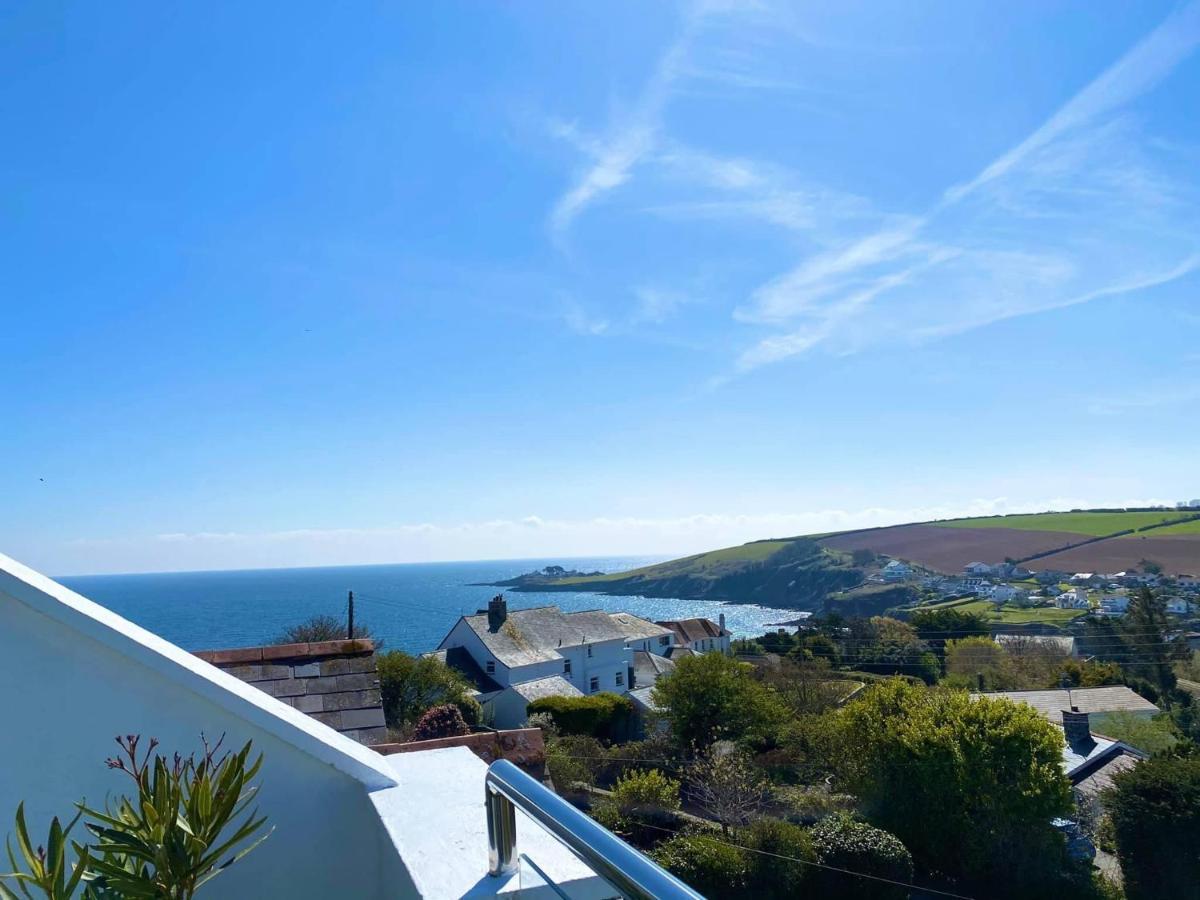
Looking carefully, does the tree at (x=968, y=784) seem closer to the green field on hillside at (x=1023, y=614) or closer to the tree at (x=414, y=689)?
the tree at (x=414, y=689)

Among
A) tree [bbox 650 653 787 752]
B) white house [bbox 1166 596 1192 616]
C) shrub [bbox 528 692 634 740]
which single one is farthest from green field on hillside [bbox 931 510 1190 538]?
shrub [bbox 528 692 634 740]

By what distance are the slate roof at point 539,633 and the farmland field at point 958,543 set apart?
4023 centimetres

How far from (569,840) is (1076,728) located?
26.8m

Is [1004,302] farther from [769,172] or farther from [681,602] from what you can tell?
[681,602]

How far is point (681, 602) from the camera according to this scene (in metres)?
100

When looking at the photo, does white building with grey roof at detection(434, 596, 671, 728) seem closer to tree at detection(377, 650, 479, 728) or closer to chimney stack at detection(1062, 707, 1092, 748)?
tree at detection(377, 650, 479, 728)

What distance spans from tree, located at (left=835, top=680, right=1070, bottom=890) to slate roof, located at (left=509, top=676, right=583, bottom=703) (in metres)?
13.9

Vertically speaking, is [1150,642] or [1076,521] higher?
[1076,521]

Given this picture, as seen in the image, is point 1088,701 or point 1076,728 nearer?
point 1076,728

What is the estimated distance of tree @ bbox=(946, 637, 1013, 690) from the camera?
33.9 m

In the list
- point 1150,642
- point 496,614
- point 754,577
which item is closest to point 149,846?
point 496,614

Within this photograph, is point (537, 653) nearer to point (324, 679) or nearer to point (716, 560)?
point (324, 679)

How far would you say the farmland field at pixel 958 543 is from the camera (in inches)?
2399

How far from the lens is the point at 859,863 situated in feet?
43.5
